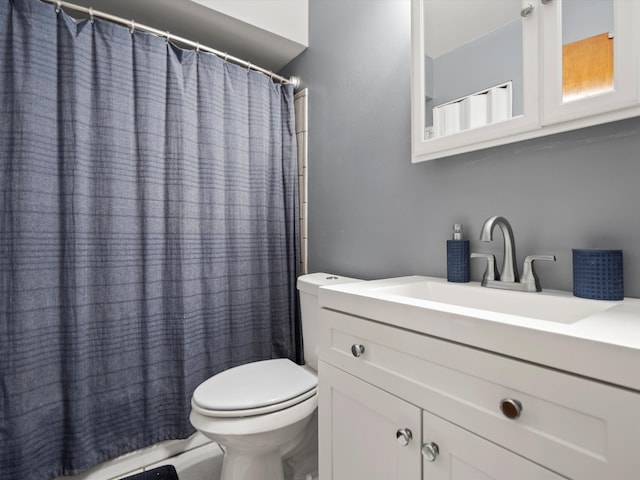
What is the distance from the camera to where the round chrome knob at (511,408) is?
0.51m

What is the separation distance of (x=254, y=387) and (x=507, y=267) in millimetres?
931

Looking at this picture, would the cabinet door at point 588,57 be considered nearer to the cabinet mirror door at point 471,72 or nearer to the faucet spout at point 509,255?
the cabinet mirror door at point 471,72

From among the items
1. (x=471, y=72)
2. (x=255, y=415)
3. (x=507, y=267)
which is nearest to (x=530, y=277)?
(x=507, y=267)

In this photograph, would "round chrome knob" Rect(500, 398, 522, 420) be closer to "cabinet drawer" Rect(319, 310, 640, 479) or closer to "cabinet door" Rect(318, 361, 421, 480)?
"cabinet drawer" Rect(319, 310, 640, 479)

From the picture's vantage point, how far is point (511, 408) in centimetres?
52

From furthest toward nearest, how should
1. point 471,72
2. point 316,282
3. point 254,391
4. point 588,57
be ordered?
point 316,282, point 254,391, point 471,72, point 588,57

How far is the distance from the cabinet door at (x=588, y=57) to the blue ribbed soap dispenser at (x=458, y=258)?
0.39 meters

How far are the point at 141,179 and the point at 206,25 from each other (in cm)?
81

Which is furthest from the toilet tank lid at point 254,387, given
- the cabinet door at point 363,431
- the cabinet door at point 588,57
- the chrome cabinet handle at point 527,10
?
the chrome cabinet handle at point 527,10

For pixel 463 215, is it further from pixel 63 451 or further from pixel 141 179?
pixel 63 451

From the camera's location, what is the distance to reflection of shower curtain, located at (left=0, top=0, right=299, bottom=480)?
110 centimetres

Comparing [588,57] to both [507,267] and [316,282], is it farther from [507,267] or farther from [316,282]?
[316,282]

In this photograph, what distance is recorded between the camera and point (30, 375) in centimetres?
110

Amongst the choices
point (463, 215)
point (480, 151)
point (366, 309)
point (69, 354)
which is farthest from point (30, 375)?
point (480, 151)
